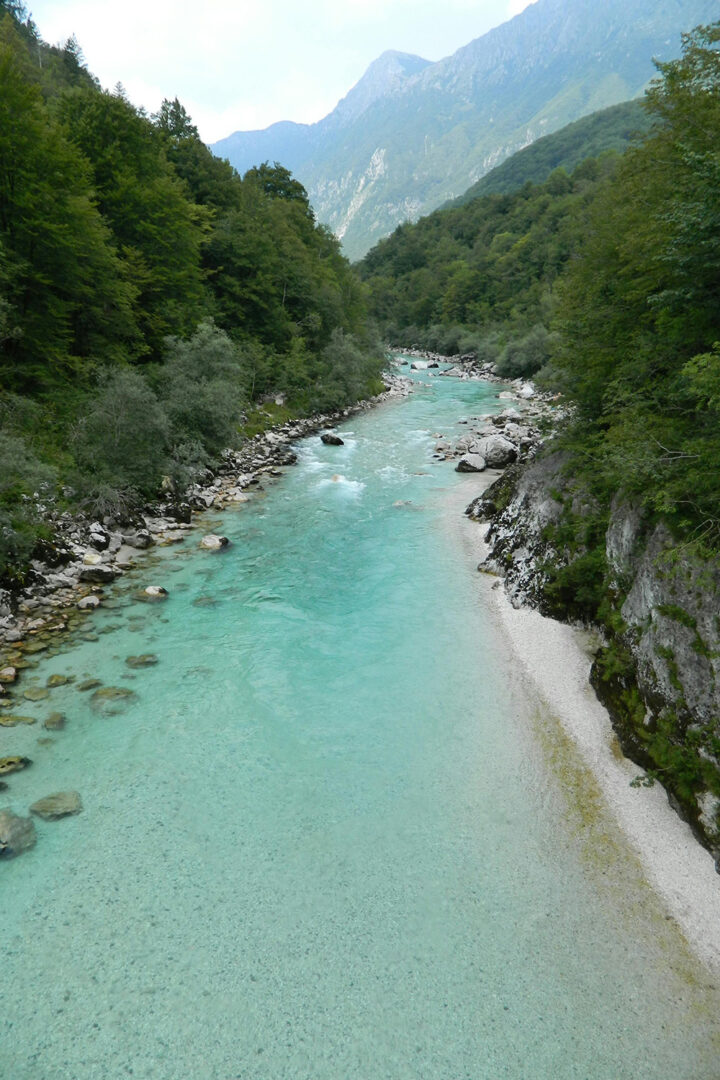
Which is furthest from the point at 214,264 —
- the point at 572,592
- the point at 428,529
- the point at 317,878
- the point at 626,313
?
the point at 317,878

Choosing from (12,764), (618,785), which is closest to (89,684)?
(12,764)

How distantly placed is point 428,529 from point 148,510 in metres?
10.2

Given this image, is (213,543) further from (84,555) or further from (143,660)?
(143,660)

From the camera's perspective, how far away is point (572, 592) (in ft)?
40.9

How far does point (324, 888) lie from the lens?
669cm

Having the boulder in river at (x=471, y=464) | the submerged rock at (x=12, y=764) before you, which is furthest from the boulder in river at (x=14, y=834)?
the boulder in river at (x=471, y=464)

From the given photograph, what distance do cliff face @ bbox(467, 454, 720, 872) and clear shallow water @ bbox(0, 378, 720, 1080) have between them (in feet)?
4.33

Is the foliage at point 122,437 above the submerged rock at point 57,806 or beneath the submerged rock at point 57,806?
above

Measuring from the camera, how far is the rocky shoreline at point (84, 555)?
37.9 ft

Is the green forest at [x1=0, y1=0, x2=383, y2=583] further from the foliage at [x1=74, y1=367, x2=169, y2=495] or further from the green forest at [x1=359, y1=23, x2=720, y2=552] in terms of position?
the green forest at [x1=359, y1=23, x2=720, y2=552]

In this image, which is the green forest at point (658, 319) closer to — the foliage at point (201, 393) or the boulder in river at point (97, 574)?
the boulder in river at point (97, 574)

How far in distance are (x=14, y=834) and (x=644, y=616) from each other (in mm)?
10567

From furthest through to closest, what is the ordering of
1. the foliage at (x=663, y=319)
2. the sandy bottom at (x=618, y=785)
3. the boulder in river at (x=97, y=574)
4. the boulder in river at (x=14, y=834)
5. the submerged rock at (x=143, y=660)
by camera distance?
the boulder in river at (x=97, y=574) → the submerged rock at (x=143, y=660) → the foliage at (x=663, y=319) → the boulder in river at (x=14, y=834) → the sandy bottom at (x=618, y=785)

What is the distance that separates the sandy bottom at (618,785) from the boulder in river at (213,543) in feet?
30.0
